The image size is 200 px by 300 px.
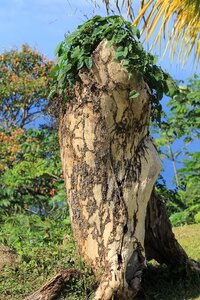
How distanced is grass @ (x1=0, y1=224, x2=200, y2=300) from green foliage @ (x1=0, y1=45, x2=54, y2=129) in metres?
8.72

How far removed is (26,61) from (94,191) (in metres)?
10.2

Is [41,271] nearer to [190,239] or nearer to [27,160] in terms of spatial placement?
[190,239]

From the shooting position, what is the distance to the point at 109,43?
4.68m

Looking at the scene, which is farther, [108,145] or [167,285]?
[167,285]

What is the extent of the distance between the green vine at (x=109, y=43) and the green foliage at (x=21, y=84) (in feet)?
29.1

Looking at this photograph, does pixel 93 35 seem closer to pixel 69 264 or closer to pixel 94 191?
pixel 94 191

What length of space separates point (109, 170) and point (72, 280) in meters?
0.86

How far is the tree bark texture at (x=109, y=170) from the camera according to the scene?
4.68 meters

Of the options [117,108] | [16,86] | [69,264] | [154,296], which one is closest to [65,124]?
[117,108]

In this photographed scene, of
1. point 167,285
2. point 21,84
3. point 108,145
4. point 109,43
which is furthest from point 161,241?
point 21,84

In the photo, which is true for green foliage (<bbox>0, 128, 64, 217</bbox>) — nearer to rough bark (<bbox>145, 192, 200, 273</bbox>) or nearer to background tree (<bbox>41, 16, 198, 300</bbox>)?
rough bark (<bbox>145, 192, 200, 273</bbox>)

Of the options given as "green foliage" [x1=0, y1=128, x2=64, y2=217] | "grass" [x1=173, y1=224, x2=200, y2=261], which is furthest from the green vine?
"green foliage" [x1=0, y1=128, x2=64, y2=217]

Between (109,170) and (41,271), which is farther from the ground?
(109,170)

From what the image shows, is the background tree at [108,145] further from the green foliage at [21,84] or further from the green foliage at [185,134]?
the green foliage at [21,84]
